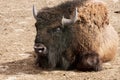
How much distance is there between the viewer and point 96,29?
927cm

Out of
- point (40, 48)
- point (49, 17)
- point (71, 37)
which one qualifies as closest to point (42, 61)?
point (40, 48)

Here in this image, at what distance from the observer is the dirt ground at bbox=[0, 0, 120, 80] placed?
29.6ft

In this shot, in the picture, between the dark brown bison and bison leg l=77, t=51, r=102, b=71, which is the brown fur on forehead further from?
bison leg l=77, t=51, r=102, b=71

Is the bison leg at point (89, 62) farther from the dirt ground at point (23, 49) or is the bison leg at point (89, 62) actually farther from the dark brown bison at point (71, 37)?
the dirt ground at point (23, 49)

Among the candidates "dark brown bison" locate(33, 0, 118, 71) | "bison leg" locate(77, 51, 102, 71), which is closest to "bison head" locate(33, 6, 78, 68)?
"dark brown bison" locate(33, 0, 118, 71)

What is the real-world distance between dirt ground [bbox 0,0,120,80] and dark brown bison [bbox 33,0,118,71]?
20 cm

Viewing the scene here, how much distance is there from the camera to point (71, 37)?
30.1 ft

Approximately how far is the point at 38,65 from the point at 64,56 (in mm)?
623

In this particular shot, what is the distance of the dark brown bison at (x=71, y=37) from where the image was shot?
357 inches

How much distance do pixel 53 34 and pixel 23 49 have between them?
1.99 m

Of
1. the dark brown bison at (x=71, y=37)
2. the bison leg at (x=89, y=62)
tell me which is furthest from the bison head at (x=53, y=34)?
the bison leg at (x=89, y=62)

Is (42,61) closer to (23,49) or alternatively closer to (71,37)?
(71,37)

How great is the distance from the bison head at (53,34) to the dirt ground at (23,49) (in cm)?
34

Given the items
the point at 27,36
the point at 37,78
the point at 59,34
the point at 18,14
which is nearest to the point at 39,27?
the point at 59,34
